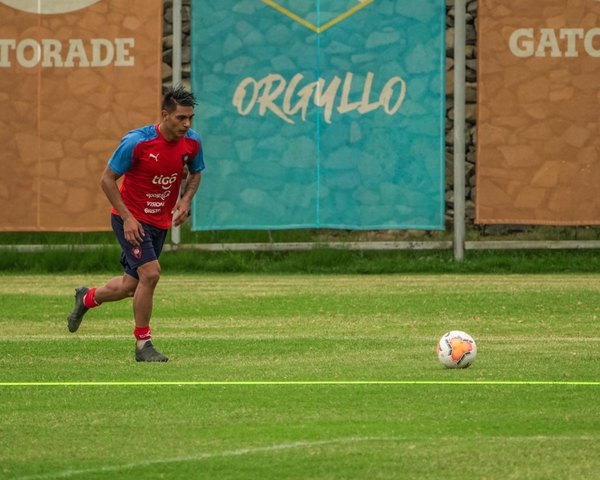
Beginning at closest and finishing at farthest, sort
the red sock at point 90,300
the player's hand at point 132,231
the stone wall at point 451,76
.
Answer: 1. the player's hand at point 132,231
2. the red sock at point 90,300
3. the stone wall at point 451,76

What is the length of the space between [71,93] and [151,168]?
8.42 metres

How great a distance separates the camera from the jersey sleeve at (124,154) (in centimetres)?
1195

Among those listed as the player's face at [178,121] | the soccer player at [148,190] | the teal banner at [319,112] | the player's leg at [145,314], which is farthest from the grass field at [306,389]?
the teal banner at [319,112]

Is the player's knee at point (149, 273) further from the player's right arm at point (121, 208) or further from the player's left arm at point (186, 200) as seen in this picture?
the player's left arm at point (186, 200)

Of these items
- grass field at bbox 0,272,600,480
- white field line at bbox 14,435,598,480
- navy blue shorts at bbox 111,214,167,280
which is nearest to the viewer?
white field line at bbox 14,435,598,480

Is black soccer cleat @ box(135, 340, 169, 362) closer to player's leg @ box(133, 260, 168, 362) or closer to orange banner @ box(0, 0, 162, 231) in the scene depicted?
player's leg @ box(133, 260, 168, 362)

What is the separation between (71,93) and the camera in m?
20.3

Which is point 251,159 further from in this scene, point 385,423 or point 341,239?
point 385,423

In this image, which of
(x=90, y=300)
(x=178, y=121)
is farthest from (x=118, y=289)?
(x=178, y=121)

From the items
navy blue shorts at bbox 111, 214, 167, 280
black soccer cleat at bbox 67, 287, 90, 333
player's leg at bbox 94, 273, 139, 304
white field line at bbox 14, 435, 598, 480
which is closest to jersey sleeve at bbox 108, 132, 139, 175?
navy blue shorts at bbox 111, 214, 167, 280

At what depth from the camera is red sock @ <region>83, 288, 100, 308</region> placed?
1311cm

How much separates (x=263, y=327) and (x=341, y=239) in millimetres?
5909

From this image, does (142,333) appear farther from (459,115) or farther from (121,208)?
(459,115)

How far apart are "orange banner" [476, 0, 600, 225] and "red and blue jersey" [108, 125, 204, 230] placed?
834cm
